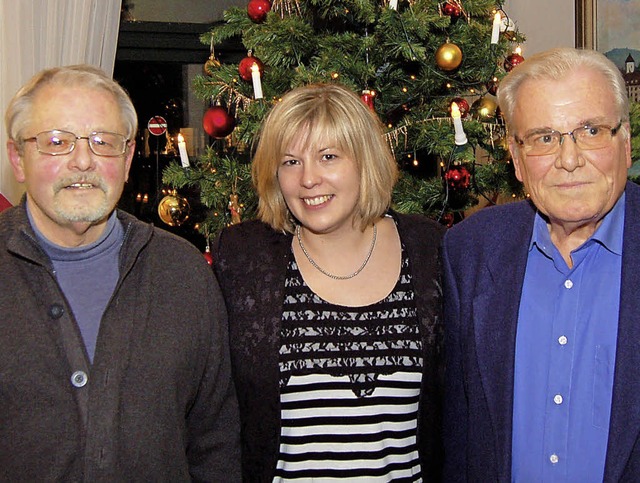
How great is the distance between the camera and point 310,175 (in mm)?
2195

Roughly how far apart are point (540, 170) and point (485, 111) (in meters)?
1.23

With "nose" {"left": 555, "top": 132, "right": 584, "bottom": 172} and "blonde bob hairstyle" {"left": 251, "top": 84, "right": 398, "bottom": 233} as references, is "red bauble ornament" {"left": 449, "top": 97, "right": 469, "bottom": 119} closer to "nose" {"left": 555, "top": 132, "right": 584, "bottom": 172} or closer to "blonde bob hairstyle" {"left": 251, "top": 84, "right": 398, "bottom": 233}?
"blonde bob hairstyle" {"left": 251, "top": 84, "right": 398, "bottom": 233}

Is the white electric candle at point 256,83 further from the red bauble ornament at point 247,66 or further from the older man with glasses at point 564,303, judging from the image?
the older man with glasses at point 564,303

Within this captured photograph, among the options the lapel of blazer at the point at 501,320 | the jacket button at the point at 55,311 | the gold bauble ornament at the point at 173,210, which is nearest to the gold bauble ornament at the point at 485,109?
the lapel of blazer at the point at 501,320

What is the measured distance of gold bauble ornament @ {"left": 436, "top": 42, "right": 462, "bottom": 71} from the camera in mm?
2891

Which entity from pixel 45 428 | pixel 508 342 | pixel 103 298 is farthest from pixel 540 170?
pixel 45 428

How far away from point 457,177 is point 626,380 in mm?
1381

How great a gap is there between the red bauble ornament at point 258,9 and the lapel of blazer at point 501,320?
1.45 m

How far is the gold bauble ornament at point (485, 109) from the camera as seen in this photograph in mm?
3037

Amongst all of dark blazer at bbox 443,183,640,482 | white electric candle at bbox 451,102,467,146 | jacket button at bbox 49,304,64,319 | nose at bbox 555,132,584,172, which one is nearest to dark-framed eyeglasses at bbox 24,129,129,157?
jacket button at bbox 49,304,64,319

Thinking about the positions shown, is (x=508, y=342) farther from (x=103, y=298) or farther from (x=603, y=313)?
(x=103, y=298)

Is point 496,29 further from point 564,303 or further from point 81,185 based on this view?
point 81,185

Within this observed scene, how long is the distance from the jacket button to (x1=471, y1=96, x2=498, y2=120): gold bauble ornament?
6.11 ft

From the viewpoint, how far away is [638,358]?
170cm
